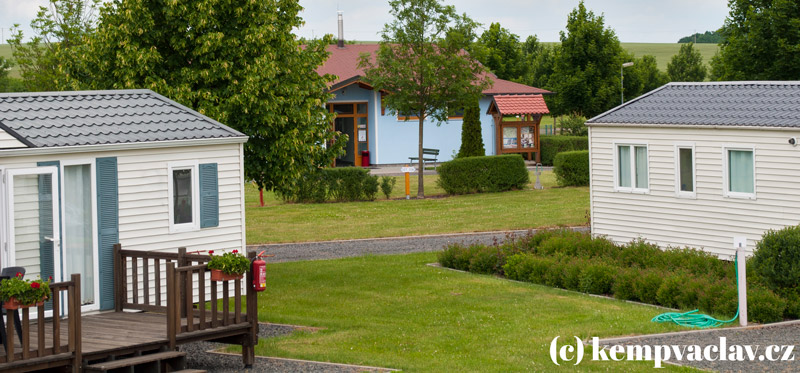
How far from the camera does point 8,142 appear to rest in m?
10.8

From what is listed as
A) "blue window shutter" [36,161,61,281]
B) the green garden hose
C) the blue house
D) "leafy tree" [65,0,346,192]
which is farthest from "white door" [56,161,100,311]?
the blue house

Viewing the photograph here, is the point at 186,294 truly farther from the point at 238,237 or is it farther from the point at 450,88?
the point at 450,88

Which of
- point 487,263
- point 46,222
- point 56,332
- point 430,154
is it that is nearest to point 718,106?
point 487,263

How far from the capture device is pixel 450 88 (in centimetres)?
2984

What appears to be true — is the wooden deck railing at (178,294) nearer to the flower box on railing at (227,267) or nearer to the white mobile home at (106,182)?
the flower box on railing at (227,267)

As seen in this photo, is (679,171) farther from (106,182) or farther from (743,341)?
(106,182)

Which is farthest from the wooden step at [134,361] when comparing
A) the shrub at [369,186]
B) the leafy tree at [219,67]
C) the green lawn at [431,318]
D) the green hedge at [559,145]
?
the green hedge at [559,145]

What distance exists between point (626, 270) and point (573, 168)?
55.3ft

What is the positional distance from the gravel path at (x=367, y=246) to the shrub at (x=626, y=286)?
18.6ft

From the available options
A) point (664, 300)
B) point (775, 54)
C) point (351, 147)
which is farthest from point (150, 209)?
point (351, 147)

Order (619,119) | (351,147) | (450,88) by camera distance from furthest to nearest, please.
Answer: (351,147) → (450,88) → (619,119)

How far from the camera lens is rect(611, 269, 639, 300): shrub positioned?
1465 cm

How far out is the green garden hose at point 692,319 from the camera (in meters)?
12.3

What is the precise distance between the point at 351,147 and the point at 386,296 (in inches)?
1090
